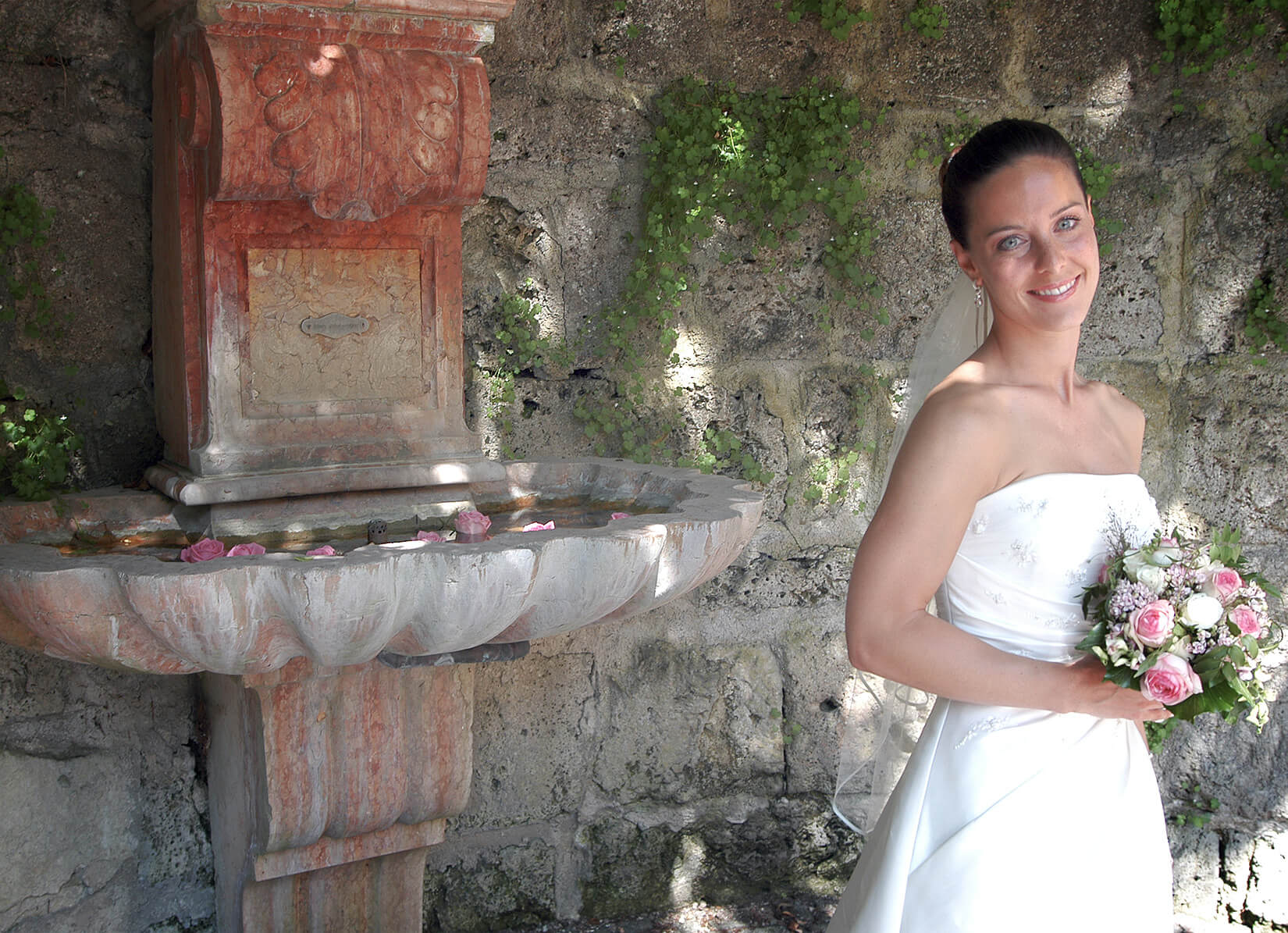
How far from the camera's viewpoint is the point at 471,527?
2.14 m

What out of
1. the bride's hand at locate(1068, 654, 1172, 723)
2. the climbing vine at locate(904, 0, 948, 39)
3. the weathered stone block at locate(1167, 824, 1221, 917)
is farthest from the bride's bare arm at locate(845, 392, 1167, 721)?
the weathered stone block at locate(1167, 824, 1221, 917)

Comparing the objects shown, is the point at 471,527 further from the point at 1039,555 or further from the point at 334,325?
the point at 1039,555

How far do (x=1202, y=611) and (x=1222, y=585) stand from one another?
65mm

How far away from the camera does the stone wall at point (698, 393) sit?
2.44 meters

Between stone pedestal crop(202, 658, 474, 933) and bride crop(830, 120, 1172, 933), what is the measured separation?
0.87 metres

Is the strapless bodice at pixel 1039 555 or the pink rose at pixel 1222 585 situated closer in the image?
the pink rose at pixel 1222 585

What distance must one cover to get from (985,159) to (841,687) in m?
1.75

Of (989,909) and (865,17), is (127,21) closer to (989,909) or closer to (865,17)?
(865,17)

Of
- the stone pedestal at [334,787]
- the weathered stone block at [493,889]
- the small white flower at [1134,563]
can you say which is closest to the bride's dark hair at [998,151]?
the small white flower at [1134,563]

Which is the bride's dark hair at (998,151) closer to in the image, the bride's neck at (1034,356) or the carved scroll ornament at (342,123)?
the bride's neck at (1034,356)

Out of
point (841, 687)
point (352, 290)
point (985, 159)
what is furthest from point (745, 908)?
point (985, 159)

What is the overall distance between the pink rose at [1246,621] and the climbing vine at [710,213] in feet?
5.11

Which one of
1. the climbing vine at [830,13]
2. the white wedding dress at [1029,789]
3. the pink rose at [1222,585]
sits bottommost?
the white wedding dress at [1029,789]

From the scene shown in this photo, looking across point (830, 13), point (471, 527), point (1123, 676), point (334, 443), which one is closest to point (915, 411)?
point (1123, 676)
